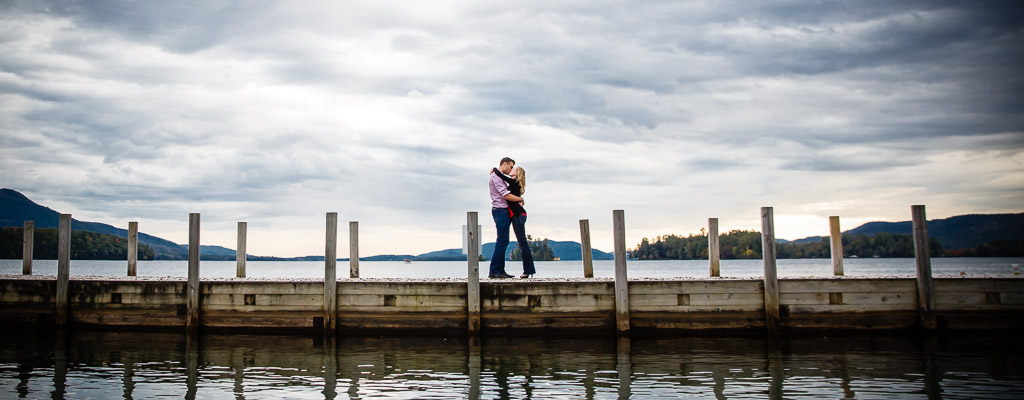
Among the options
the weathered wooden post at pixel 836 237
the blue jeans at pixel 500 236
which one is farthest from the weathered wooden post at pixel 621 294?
the weathered wooden post at pixel 836 237

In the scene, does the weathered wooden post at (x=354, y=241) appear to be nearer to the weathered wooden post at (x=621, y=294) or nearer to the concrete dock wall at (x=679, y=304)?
the concrete dock wall at (x=679, y=304)

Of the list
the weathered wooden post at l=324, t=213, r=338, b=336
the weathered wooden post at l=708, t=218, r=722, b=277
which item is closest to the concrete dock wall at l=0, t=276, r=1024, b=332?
the weathered wooden post at l=324, t=213, r=338, b=336

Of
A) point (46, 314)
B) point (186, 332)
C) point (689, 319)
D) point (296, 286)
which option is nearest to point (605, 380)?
point (689, 319)

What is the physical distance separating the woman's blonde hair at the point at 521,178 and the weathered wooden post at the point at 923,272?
7344 millimetres

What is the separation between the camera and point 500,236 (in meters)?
13.7

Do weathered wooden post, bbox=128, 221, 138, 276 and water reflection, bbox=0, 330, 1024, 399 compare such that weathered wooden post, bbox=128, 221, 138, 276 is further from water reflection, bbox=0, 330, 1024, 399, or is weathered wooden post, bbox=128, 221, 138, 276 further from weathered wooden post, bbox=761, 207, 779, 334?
weathered wooden post, bbox=761, 207, 779, 334

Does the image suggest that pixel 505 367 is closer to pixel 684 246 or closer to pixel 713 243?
pixel 713 243

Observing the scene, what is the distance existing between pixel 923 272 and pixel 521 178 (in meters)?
7.67

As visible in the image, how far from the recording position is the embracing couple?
13.6 m

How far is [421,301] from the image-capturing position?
13109mm

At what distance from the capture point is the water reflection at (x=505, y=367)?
9.15 metres

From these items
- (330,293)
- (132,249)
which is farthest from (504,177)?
(132,249)

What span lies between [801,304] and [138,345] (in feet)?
41.2

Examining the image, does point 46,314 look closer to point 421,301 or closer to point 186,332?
point 186,332
